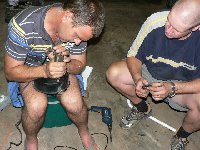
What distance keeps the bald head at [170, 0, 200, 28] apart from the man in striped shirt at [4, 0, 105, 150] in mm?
605

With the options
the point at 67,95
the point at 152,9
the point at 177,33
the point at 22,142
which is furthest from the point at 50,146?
the point at 152,9

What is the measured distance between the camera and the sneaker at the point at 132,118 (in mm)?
3098

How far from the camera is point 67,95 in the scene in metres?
2.46

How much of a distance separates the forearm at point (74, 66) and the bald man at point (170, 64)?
454 millimetres

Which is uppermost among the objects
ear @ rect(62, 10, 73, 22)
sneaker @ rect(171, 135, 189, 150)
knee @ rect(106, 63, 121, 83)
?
ear @ rect(62, 10, 73, 22)

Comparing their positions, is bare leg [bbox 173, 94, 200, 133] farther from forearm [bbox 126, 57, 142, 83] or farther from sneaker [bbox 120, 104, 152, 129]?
sneaker [bbox 120, 104, 152, 129]

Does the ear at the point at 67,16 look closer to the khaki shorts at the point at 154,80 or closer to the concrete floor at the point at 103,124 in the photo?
the khaki shorts at the point at 154,80

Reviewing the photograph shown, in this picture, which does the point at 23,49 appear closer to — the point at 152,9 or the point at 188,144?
the point at 188,144

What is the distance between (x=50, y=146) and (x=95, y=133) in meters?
0.48

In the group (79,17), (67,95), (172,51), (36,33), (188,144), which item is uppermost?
(79,17)

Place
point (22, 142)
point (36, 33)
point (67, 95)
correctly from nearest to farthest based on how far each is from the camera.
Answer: point (36, 33), point (67, 95), point (22, 142)

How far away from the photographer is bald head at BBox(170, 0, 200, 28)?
2.21 m

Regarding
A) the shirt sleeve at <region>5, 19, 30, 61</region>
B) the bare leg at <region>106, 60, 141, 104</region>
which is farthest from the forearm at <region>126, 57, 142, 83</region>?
the shirt sleeve at <region>5, 19, 30, 61</region>

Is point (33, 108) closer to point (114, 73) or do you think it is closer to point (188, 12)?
point (114, 73)
